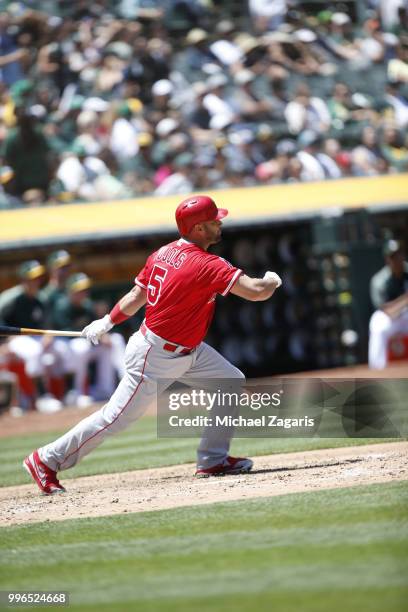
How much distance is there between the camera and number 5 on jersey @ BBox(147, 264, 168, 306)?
5.84 meters

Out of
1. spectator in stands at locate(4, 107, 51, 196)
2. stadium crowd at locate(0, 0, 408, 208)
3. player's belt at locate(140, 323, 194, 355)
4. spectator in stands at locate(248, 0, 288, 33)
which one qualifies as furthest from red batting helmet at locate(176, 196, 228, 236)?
spectator in stands at locate(248, 0, 288, 33)

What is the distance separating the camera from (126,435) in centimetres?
940

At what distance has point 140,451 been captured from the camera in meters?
8.02

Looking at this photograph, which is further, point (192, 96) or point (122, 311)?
point (192, 96)

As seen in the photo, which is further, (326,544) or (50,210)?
(50,210)

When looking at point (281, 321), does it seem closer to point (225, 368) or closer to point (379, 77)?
point (379, 77)

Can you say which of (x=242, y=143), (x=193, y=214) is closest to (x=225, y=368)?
(x=193, y=214)

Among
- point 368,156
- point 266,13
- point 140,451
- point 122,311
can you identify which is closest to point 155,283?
point 122,311

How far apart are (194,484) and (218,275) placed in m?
1.24

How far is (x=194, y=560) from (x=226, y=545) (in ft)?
0.79

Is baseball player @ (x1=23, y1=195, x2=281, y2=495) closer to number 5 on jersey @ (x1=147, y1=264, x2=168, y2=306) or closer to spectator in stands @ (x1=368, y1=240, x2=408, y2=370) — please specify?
number 5 on jersey @ (x1=147, y1=264, x2=168, y2=306)

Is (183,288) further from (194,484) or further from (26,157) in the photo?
(26,157)

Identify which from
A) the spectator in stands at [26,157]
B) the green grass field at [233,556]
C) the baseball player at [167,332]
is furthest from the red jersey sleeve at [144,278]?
the spectator in stands at [26,157]

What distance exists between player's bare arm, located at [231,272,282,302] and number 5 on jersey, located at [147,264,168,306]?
465mm
